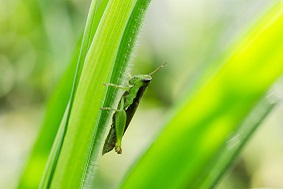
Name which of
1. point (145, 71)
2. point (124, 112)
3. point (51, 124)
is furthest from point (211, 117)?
point (145, 71)

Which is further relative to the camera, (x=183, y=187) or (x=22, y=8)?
(x=22, y=8)

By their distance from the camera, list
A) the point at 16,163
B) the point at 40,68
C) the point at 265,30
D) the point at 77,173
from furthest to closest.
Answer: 1. the point at 40,68
2. the point at 16,163
3. the point at 265,30
4. the point at 77,173

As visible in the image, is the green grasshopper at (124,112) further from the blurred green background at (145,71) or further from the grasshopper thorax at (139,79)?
the blurred green background at (145,71)

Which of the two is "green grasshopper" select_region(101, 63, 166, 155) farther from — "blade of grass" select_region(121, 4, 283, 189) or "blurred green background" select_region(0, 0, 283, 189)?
"blurred green background" select_region(0, 0, 283, 189)

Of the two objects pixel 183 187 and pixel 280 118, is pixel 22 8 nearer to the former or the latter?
pixel 280 118

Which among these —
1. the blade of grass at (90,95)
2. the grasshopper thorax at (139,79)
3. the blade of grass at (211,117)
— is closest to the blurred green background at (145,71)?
the grasshopper thorax at (139,79)

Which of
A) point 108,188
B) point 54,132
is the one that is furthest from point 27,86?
point 54,132
